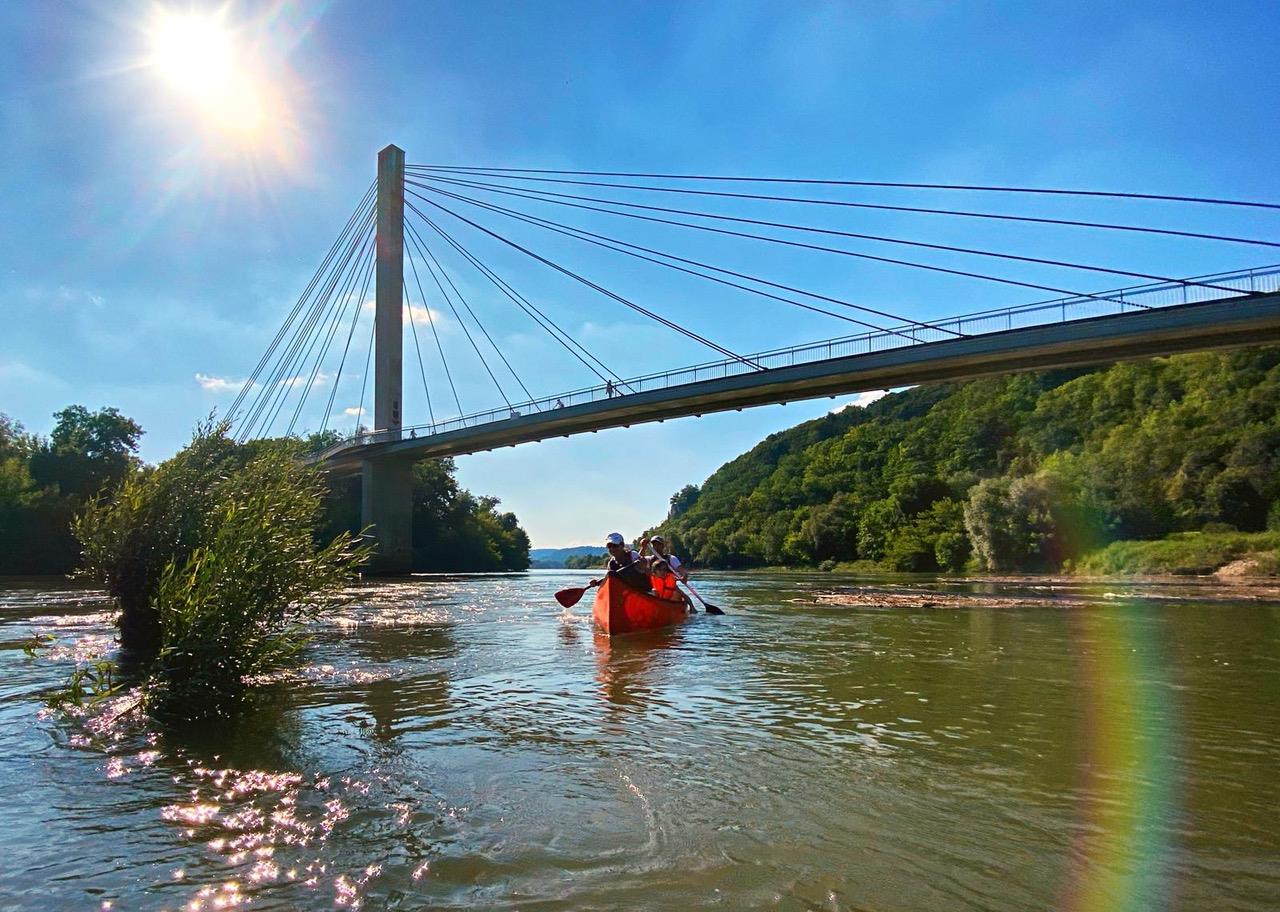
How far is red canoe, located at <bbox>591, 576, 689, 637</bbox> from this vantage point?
14.9 meters

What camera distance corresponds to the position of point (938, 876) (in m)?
3.74

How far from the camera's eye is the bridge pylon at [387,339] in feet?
140

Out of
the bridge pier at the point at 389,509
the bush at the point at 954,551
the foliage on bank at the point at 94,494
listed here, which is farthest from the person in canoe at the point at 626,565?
the bush at the point at 954,551

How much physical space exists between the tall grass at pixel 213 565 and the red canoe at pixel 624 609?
19.2 ft

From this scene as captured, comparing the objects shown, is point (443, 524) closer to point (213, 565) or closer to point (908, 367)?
point (908, 367)

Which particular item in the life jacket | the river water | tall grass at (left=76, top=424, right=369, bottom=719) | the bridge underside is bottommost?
the river water

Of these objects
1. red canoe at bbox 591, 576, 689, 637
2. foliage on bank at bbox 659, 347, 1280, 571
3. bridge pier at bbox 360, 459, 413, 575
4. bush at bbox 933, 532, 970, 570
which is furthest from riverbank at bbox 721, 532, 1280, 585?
bridge pier at bbox 360, 459, 413, 575

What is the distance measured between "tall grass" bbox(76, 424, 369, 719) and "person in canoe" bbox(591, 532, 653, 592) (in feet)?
18.6

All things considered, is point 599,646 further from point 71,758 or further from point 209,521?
point 71,758

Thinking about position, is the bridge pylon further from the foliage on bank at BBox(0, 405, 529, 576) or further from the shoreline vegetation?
the shoreline vegetation

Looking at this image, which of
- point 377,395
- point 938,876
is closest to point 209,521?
point 938,876

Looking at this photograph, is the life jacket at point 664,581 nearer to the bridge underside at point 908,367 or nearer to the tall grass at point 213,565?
the tall grass at point 213,565

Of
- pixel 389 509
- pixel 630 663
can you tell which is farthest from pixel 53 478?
pixel 630 663

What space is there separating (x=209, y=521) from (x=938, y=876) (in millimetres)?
8958
